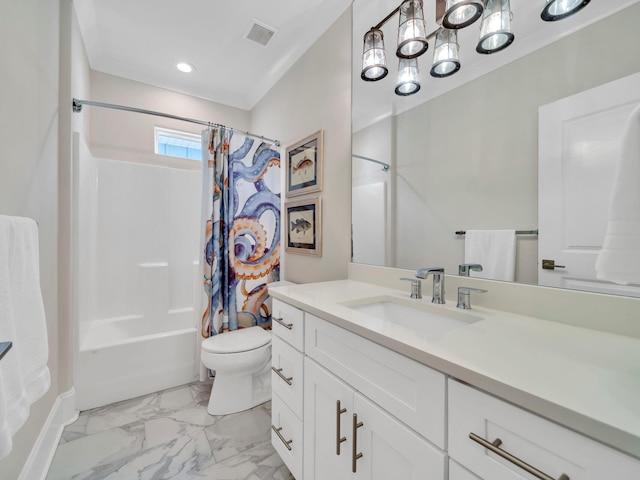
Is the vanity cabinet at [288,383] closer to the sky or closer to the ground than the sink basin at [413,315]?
closer to the ground

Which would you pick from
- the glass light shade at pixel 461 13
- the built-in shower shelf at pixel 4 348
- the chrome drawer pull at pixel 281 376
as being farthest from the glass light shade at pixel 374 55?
the built-in shower shelf at pixel 4 348

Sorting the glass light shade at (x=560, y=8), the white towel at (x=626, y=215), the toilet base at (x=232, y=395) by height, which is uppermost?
the glass light shade at (x=560, y=8)

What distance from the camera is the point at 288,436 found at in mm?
1221

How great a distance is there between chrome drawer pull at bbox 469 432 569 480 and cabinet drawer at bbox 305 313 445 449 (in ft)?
0.27

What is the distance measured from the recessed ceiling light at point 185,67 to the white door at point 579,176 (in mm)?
2731

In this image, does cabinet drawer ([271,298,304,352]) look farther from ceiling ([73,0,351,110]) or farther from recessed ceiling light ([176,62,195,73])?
recessed ceiling light ([176,62,195,73])

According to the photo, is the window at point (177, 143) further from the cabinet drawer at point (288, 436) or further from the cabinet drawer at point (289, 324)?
the cabinet drawer at point (288, 436)

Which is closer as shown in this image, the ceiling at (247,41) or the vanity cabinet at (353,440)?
the vanity cabinet at (353,440)

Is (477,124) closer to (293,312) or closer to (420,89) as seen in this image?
(420,89)

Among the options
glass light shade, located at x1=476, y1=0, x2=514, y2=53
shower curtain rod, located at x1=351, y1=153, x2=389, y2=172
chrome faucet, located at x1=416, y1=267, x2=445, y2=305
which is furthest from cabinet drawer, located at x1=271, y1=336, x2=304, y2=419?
glass light shade, located at x1=476, y1=0, x2=514, y2=53

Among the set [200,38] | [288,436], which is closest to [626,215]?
[288,436]

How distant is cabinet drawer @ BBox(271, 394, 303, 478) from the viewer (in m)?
1.13

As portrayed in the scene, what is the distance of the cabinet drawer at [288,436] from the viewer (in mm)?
1133

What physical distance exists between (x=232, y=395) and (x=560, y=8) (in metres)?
2.39
